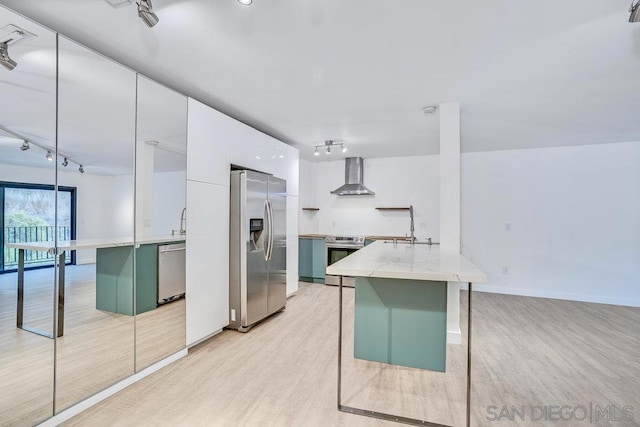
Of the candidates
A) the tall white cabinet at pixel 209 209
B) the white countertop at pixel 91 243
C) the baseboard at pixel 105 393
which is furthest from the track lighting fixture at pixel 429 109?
the baseboard at pixel 105 393

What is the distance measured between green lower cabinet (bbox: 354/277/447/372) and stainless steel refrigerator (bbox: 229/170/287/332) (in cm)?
A: 141

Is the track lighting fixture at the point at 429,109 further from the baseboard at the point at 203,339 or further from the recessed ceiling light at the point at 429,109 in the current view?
the baseboard at the point at 203,339

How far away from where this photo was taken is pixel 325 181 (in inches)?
250

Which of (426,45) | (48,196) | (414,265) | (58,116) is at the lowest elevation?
(414,265)

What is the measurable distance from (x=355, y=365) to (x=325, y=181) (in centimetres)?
431

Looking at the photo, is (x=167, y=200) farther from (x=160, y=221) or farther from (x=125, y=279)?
(x=125, y=279)

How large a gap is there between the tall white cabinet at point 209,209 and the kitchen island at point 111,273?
1.21 ft

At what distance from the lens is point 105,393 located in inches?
80.3

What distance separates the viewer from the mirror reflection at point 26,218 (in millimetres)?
1584

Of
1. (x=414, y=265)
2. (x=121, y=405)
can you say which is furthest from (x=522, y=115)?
(x=121, y=405)

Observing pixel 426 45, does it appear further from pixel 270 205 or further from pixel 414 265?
pixel 270 205

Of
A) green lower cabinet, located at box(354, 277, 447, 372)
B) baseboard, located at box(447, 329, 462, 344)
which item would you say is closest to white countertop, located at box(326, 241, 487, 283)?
green lower cabinet, located at box(354, 277, 447, 372)

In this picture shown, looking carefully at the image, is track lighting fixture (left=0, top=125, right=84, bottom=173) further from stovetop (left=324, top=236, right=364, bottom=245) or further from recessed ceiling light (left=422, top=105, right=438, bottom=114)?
stovetop (left=324, top=236, right=364, bottom=245)
